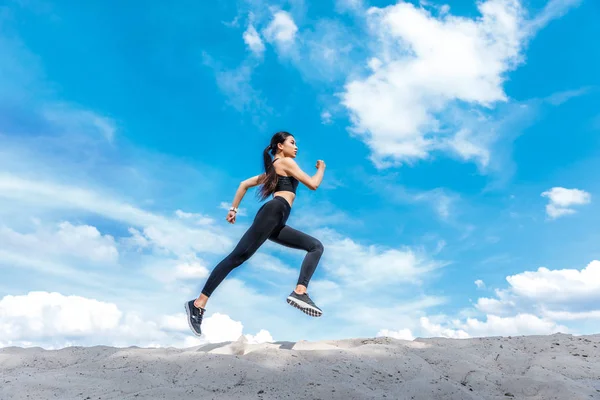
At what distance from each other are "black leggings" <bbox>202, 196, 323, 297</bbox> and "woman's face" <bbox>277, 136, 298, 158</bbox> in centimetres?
61

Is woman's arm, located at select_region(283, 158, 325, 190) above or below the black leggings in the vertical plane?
above

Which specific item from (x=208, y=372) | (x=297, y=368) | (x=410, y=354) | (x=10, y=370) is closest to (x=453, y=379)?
(x=410, y=354)

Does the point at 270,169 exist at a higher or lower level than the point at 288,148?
lower

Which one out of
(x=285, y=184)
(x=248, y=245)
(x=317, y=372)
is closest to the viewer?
(x=317, y=372)

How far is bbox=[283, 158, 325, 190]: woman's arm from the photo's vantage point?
5.86 meters

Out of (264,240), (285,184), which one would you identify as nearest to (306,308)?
(264,240)

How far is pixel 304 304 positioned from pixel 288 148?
1.79m

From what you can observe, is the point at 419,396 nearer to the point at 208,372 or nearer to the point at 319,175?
the point at 208,372

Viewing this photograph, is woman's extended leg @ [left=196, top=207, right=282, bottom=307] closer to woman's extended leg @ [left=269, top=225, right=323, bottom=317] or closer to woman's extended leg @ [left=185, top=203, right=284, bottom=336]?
woman's extended leg @ [left=185, top=203, right=284, bottom=336]

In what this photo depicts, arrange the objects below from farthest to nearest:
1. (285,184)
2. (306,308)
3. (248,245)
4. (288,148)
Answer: (288,148) → (285,184) → (248,245) → (306,308)

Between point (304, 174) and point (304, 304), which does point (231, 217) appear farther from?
point (304, 304)

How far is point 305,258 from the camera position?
5902mm

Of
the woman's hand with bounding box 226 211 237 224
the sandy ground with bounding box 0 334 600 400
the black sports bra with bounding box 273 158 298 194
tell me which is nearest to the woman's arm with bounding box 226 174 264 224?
the woman's hand with bounding box 226 211 237 224

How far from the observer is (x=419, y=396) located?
445cm
